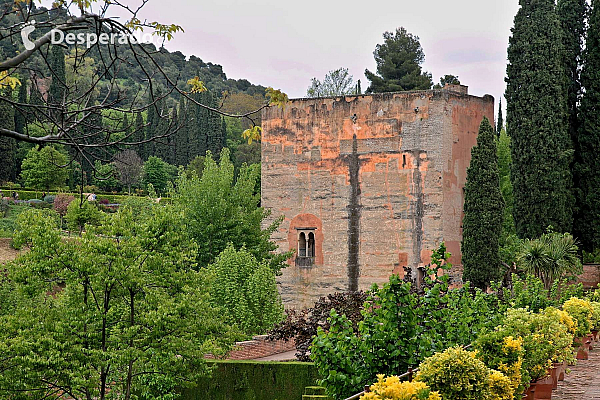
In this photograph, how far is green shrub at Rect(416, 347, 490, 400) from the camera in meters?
7.04

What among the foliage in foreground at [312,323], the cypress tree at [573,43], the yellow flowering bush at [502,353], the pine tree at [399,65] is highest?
the pine tree at [399,65]

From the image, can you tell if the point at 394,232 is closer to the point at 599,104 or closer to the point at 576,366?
the point at 599,104

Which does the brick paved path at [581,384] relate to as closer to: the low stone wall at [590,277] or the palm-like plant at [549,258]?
the palm-like plant at [549,258]

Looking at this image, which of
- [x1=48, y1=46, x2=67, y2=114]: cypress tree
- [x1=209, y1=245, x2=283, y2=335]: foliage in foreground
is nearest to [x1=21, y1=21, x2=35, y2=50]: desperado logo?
[x1=48, y1=46, x2=67, y2=114]: cypress tree

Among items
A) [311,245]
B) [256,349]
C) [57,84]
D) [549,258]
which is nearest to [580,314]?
[256,349]

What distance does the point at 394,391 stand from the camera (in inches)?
238

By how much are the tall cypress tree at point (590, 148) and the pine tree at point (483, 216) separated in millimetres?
3832

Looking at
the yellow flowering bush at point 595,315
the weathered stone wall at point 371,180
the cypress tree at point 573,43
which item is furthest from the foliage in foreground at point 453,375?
the cypress tree at point 573,43

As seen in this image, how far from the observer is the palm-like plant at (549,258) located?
2450 centimetres

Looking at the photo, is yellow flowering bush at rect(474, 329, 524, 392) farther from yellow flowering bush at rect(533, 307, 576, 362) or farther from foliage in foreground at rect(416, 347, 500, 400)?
yellow flowering bush at rect(533, 307, 576, 362)

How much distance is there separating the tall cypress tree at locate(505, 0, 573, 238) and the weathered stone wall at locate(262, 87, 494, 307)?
254 cm

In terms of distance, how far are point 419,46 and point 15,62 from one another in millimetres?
51255

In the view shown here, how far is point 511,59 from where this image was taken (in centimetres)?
2838

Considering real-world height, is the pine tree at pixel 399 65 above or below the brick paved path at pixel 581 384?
above
